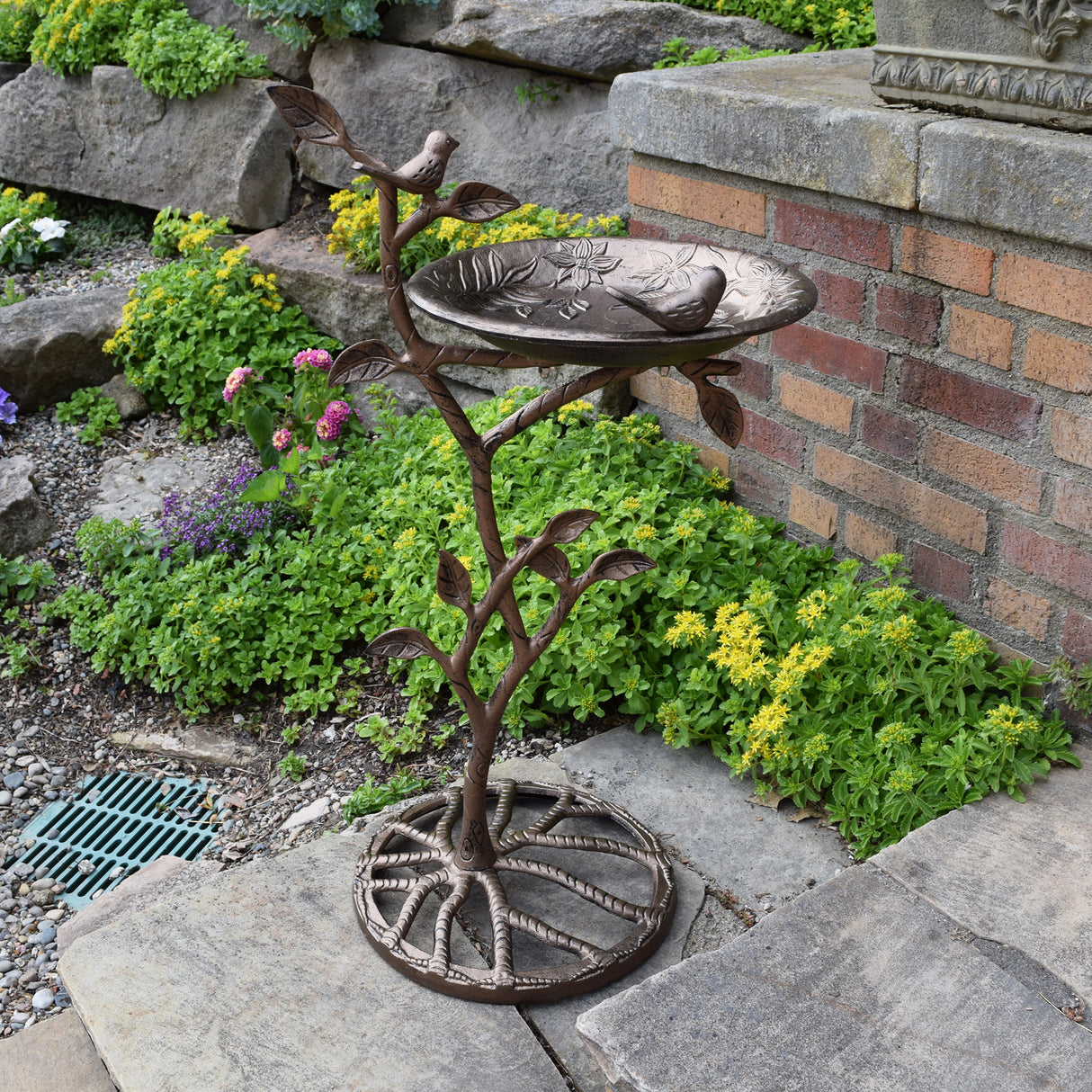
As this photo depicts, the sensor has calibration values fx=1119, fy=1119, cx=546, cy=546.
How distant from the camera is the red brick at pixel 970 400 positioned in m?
2.31

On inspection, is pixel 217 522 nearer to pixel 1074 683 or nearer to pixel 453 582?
pixel 453 582

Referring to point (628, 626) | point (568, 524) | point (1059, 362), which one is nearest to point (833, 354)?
point (1059, 362)

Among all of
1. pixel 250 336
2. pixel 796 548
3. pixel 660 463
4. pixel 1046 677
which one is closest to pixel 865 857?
pixel 1046 677

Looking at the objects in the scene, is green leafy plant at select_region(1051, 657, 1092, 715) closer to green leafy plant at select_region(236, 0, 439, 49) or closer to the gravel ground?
the gravel ground

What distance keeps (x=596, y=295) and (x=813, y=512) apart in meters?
1.01

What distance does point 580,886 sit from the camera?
2.11 metres

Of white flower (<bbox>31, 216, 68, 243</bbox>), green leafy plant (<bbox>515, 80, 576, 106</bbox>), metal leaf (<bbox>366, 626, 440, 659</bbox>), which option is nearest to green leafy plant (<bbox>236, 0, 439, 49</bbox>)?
green leafy plant (<bbox>515, 80, 576, 106</bbox>)

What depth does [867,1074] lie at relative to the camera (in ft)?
5.21

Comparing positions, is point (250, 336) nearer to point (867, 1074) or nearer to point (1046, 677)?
point (1046, 677)

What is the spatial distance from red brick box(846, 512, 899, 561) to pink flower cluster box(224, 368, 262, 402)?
216 centimetres

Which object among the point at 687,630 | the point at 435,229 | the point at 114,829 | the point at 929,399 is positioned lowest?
the point at 114,829

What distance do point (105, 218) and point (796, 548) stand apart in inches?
177

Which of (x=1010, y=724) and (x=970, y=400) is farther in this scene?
(x=970, y=400)

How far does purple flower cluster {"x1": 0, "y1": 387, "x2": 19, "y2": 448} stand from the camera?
4.20 meters
